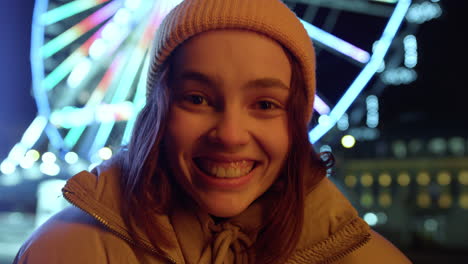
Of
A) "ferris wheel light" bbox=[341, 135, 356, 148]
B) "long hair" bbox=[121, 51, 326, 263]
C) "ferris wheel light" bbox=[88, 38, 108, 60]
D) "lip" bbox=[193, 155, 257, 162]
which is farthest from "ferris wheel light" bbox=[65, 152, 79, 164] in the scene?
"lip" bbox=[193, 155, 257, 162]

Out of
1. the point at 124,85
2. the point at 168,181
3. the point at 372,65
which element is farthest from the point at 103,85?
the point at 168,181

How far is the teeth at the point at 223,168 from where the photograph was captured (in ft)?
3.12

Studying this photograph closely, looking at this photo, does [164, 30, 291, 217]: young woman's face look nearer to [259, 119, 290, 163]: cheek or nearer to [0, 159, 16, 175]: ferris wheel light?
[259, 119, 290, 163]: cheek

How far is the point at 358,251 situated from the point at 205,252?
380 millimetres

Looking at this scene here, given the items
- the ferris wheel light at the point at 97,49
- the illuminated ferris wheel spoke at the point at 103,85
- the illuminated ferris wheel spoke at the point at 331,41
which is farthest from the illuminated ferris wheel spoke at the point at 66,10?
the illuminated ferris wheel spoke at the point at 331,41

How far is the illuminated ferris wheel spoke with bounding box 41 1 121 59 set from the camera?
4.03 metres

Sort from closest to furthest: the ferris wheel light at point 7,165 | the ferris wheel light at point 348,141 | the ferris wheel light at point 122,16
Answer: the ferris wheel light at point 348,141, the ferris wheel light at point 122,16, the ferris wheel light at point 7,165

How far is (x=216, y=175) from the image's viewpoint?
952 mm

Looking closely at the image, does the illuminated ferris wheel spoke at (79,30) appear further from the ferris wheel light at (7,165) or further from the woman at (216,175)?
the woman at (216,175)

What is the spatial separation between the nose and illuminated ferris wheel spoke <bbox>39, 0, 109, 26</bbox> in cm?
359

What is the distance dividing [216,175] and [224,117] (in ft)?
0.45

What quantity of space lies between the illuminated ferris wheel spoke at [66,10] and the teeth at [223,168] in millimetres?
3573

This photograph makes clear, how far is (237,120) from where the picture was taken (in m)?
0.92

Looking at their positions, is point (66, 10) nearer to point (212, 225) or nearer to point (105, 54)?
point (105, 54)
